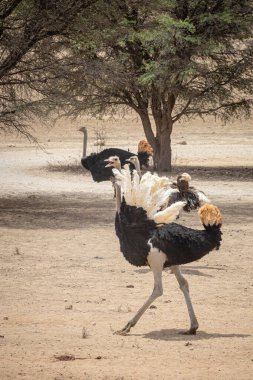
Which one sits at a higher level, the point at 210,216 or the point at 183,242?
the point at 210,216

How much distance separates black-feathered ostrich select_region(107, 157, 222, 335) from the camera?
346 inches

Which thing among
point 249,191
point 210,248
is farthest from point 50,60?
point 210,248

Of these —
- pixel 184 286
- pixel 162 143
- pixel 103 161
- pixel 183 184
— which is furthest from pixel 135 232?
pixel 162 143

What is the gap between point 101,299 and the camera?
406 inches

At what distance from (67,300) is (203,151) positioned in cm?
2595

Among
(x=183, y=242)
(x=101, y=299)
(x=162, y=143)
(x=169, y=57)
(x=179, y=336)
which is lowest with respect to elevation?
(x=101, y=299)

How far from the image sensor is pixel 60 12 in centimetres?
1898

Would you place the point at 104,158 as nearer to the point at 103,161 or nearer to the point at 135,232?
the point at 103,161

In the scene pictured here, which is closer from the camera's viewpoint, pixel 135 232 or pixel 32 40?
pixel 135 232

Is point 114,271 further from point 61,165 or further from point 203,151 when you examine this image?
point 203,151

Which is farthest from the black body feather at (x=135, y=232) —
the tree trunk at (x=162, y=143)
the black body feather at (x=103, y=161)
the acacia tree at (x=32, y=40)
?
the tree trunk at (x=162, y=143)

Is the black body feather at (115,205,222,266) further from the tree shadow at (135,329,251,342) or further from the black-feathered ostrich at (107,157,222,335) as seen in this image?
the tree shadow at (135,329,251,342)

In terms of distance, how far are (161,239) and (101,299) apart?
5.59ft

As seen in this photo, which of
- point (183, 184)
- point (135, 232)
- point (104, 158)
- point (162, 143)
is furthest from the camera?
point (162, 143)
